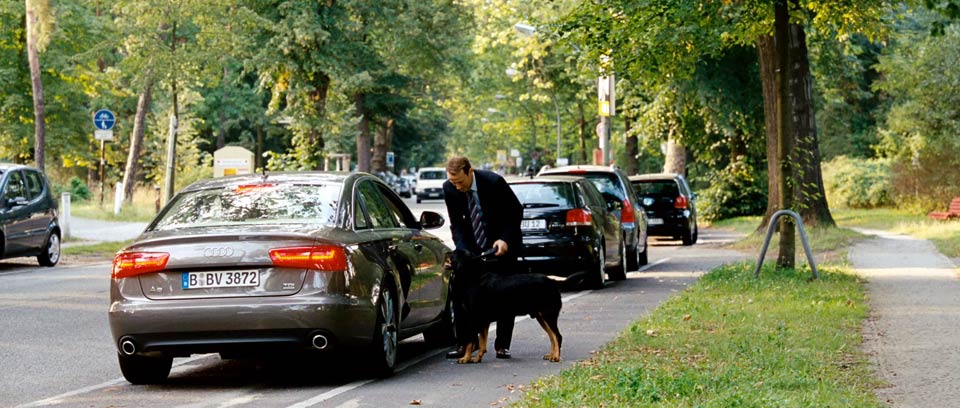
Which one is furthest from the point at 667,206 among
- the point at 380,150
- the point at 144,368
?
the point at 380,150

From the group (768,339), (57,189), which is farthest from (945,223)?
(57,189)

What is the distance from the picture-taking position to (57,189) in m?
55.1

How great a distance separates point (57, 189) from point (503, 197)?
46.9 metres

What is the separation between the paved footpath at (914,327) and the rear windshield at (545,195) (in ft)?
12.6

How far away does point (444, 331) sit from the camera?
12.4 m

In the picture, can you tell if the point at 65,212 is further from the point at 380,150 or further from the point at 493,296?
the point at 380,150

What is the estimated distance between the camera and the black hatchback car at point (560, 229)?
1795 centimetres

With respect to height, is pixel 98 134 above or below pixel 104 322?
above

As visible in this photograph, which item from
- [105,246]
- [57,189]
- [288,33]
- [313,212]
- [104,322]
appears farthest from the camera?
[57,189]

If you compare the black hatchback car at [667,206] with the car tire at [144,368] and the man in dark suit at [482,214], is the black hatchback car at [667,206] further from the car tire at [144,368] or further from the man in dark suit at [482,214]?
the car tire at [144,368]

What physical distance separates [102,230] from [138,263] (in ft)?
88.3

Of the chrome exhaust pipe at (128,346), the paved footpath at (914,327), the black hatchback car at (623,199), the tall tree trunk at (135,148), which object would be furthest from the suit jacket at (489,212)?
the tall tree trunk at (135,148)

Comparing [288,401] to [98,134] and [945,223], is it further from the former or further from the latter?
[945,223]

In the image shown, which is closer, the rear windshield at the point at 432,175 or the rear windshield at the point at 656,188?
the rear windshield at the point at 656,188
